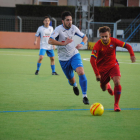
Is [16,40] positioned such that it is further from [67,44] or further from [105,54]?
[105,54]

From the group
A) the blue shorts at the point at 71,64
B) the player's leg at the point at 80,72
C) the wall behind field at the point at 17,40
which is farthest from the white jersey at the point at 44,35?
the wall behind field at the point at 17,40

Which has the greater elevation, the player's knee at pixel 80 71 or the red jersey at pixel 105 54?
the red jersey at pixel 105 54

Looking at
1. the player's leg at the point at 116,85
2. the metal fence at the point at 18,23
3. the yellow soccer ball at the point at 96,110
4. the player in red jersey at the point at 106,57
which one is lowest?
the yellow soccer ball at the point at 96,110

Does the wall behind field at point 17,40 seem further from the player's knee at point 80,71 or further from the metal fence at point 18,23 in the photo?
the player's knee at point 80,71

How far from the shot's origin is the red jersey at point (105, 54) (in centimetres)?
692

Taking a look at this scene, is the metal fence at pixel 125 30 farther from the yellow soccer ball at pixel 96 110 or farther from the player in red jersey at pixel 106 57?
the yellow soccer ball at pixel 96 110

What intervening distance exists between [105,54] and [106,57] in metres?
0.07

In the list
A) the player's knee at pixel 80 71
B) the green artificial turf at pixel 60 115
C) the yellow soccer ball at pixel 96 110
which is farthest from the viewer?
the player's knee at pixel 80 71

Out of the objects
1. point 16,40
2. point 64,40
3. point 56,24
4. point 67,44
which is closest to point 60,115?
point 67,44

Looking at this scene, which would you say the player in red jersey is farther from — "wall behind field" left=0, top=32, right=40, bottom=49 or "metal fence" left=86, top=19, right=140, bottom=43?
"metal fence" left=86, top=19, right=140, bottom=43

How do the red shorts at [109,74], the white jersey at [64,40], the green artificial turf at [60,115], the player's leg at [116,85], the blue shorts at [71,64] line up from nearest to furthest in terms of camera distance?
the green artificial turf at [60,115], the player's leg at [116,85], the red shorts at [109,74], the blue shorts at [71,64], the white jersey at [64,40]

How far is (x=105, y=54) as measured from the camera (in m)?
7.07

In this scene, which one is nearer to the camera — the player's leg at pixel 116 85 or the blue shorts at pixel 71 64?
the player's leg at pixel 116 85

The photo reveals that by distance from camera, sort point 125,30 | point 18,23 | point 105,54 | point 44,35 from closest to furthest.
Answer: point 105,54, point 44,35, point 125,30, point 18,23
